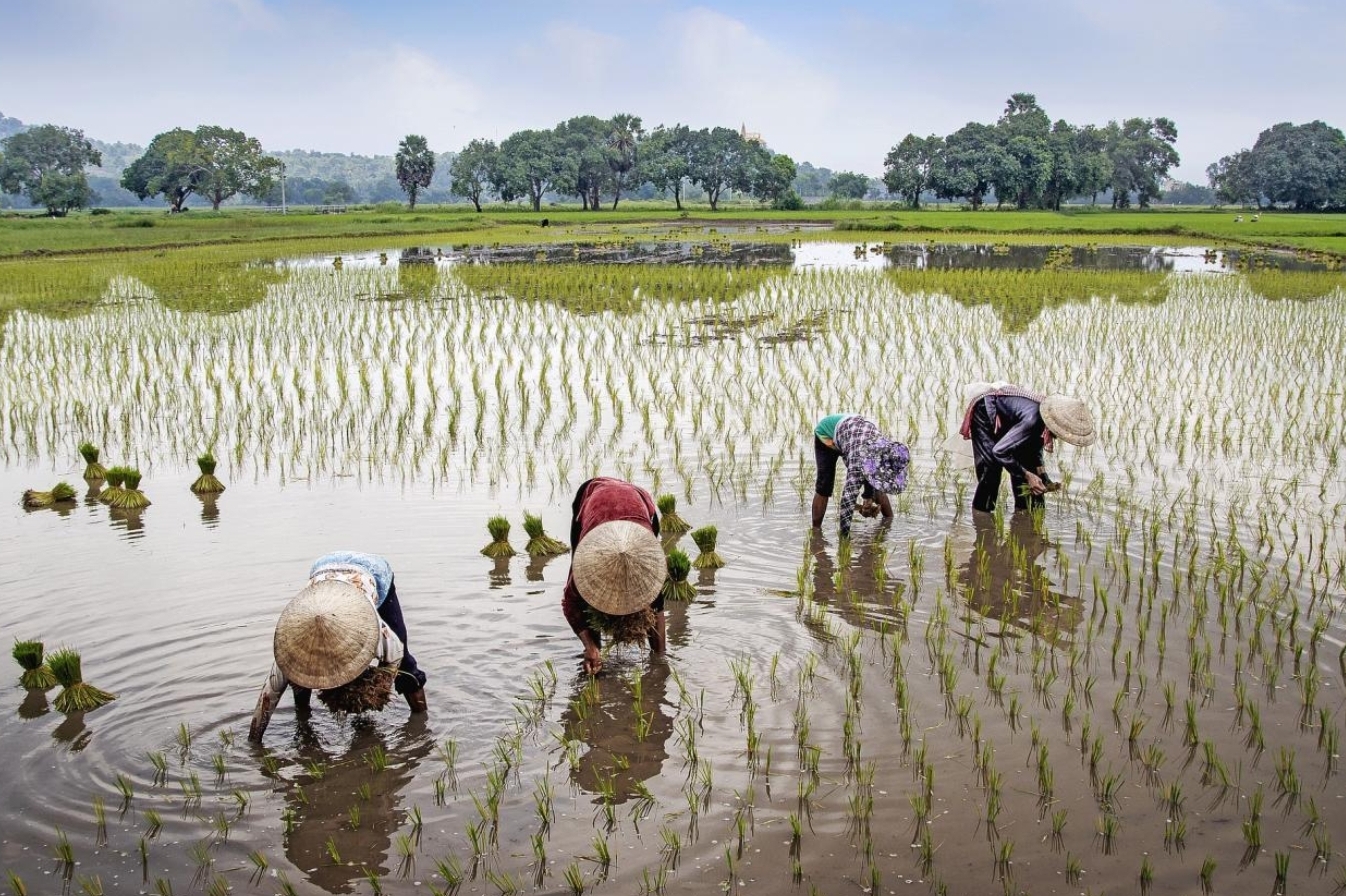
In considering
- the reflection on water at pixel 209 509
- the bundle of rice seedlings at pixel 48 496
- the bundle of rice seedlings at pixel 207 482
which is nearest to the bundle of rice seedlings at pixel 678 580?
the reflection on water at pixel 209 509

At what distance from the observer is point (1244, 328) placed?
13.0 m

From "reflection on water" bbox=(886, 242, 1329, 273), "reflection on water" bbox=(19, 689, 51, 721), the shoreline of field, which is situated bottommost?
"reflection on water" bbox=(19, 689, 51, 721)

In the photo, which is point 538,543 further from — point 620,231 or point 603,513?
point 620,231

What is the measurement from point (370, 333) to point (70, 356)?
3.16 metres

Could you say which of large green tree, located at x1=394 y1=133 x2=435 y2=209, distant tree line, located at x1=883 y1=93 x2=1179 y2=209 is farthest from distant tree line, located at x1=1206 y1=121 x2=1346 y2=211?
large green tree, located at x1=394 y1=133 x2=435 y2=209

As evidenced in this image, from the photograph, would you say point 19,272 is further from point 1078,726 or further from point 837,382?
point 1078,726

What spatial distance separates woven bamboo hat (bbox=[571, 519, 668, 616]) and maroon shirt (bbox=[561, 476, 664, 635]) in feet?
0.46

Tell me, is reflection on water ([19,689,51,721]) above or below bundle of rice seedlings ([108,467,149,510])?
below

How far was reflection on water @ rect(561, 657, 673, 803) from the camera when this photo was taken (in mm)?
3812

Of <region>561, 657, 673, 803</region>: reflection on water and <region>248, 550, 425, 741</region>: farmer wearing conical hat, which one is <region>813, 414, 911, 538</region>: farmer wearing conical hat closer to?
<region>561, 657, 673, 803</region>: reflection on water

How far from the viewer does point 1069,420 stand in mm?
5652

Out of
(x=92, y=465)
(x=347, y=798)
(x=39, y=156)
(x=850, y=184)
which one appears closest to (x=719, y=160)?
(x=850, y=184)

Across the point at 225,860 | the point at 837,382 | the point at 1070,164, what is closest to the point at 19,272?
the point at 837,382

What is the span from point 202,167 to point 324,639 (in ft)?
198
